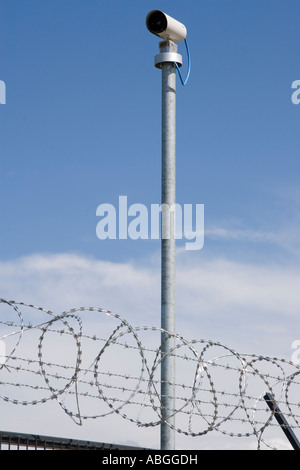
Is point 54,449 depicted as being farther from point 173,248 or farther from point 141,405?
point 173,248

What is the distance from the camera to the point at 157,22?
17.5m

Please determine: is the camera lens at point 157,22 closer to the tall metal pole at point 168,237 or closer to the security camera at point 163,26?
the security camera at point 163,26

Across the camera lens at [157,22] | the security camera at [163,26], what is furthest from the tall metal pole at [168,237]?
the camera lens at [157,22]

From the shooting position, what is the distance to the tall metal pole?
1570 cm

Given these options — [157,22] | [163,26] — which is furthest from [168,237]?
[157,22]

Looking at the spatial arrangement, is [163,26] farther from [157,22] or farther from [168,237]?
[168,237]

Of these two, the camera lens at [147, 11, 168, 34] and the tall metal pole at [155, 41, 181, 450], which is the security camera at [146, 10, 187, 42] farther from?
the tall metal pole at [155, 41, 181, 450]

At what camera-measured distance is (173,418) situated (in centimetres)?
1548

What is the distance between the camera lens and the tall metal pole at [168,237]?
15696 millimetres

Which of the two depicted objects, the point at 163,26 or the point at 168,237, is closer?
the point at 168,237

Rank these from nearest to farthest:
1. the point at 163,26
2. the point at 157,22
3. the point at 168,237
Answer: the point at 168,237, the point at 163,26, the point at 157,22

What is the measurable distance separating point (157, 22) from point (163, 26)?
0.66ft

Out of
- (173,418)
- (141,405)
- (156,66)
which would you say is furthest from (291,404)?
(156,66)

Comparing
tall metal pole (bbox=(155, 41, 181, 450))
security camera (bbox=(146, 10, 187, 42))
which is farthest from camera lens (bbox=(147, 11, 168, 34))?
tall metal pole (bbox=(155, 41, 181, 450))
